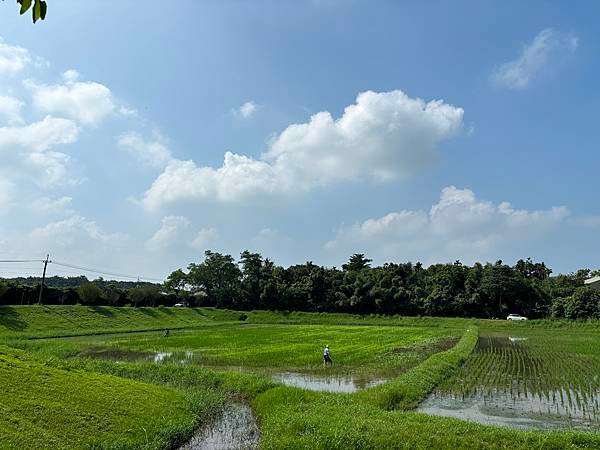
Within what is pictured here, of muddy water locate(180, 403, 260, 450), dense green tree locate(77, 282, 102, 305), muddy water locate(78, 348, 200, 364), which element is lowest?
muddy water locate(78, 348, 200, 364)

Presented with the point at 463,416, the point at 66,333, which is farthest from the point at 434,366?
the point at 66,333

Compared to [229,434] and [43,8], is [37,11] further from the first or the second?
[229,434]

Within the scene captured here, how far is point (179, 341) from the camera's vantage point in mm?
35688

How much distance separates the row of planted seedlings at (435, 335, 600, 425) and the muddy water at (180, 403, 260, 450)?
728cm

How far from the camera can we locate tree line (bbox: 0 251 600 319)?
53.4 metres

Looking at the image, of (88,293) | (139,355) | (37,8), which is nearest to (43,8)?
(37,8)

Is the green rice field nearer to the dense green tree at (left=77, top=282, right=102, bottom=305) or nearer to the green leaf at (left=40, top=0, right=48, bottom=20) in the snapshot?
the green leaf at (left=40, top=0, right=48, bottom=20)

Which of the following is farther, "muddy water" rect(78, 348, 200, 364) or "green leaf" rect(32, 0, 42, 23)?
"muddy water" rect(78, 348, 200, 364)

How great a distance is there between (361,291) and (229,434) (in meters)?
60.0

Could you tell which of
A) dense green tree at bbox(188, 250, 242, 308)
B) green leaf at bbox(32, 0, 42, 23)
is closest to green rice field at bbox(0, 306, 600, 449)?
green leaf at bbox(32, 0, 42, 23)

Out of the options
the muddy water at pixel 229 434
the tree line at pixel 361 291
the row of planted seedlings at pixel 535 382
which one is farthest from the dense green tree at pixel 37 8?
the tree line at pixel 361 291

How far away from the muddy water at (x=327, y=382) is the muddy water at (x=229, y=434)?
14.6 ft

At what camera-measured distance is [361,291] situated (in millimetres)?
70875

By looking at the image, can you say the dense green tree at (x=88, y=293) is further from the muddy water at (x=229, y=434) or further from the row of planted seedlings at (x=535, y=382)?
the muddy water at (x=229, y=434)
